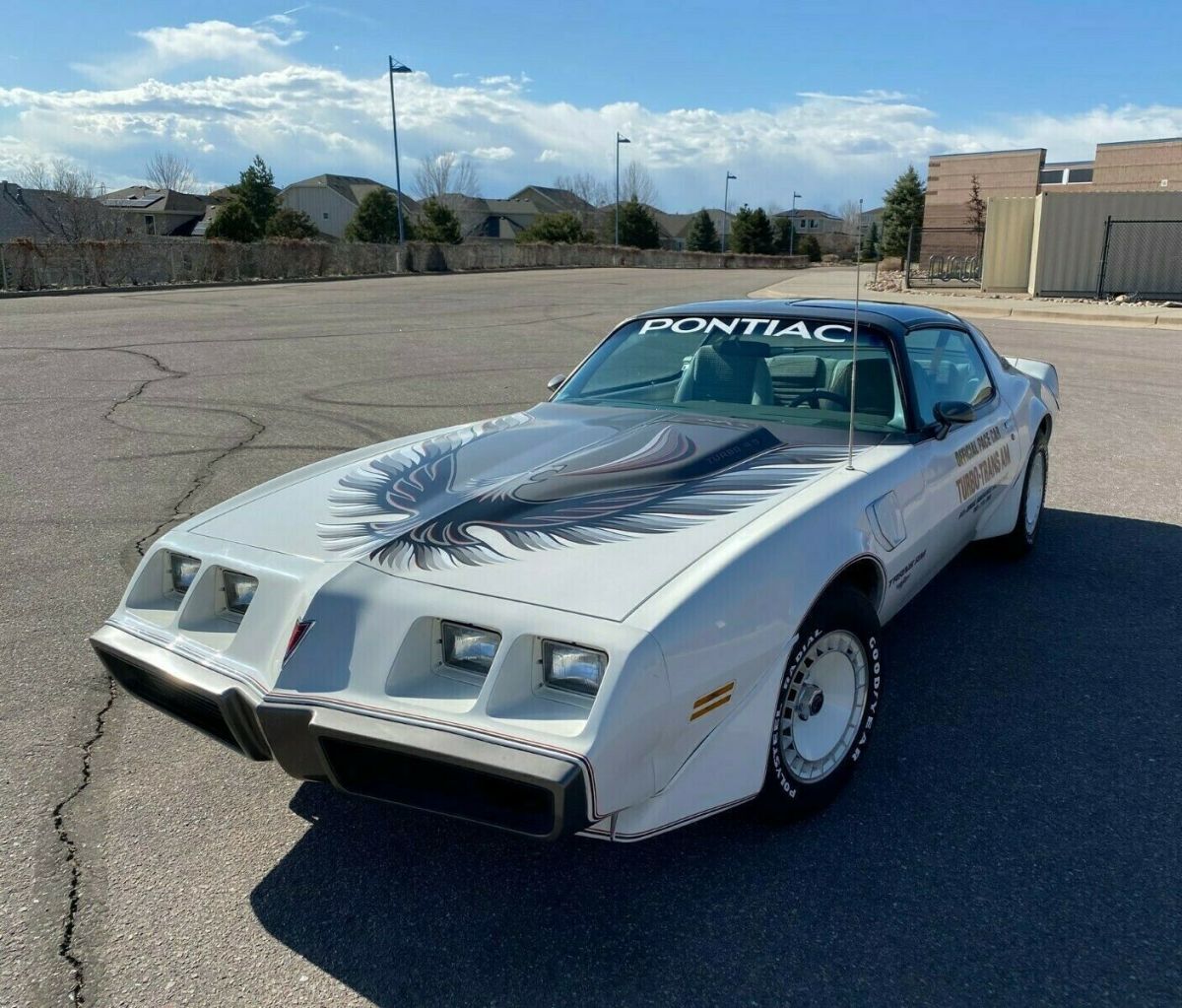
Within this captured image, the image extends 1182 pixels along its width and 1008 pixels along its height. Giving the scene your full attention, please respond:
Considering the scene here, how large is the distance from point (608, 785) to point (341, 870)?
1.00m

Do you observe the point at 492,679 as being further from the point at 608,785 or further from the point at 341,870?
the point at 341,870

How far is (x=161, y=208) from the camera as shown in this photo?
73938 millimetres

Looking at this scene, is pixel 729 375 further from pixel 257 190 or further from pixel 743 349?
pixel 257 190

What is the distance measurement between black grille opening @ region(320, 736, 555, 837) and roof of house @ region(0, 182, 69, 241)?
5558 cm

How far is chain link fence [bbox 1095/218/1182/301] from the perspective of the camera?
2564cm

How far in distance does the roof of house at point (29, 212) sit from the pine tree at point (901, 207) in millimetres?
44922

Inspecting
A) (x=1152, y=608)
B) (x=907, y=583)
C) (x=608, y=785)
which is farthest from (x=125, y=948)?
(x=1152, y=608)

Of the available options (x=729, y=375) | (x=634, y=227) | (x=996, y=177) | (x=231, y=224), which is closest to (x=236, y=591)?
(x=729, y=375)

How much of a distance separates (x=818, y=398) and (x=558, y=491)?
56.4 inches

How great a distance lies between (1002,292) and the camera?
2884 cm

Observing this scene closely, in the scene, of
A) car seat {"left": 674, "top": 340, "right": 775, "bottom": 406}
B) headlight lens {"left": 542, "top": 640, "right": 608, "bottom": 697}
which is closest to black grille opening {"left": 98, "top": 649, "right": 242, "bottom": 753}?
headlight lens {"left": 542, "top": 640, "right": 608, "bottom": 697}

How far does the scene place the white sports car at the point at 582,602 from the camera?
227cm

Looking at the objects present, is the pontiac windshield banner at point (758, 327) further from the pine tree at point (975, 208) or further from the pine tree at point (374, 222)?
the pine tree at point (374, 222)

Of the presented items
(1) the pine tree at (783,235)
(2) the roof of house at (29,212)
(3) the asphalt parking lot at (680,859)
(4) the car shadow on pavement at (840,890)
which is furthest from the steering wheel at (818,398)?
(1) the pine tree at (783,235)
